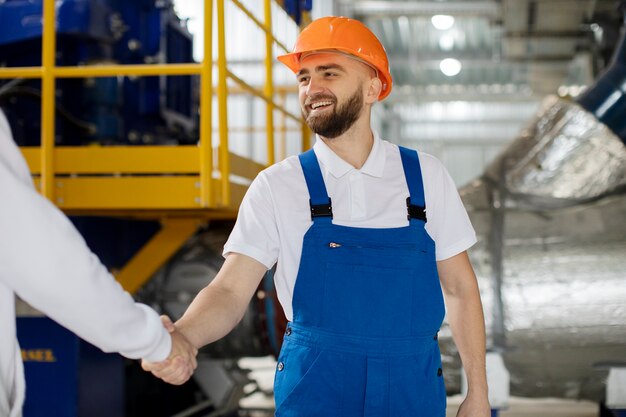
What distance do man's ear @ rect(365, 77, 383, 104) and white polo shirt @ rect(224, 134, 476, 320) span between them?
0.65 ft

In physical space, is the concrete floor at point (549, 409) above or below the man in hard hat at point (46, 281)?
below

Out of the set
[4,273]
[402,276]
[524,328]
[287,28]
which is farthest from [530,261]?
[287,28]

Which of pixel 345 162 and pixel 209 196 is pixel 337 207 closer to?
pixel 345 162

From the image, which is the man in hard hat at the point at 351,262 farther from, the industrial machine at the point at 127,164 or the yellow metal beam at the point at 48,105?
the yellow metal beam at the point at 48,105

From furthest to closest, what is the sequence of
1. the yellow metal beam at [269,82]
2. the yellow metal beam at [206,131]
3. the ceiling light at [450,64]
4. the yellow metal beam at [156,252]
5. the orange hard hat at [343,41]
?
the ceiling light at [450,64] < the yellow metal beam at [269,82] < the yellow metal beam at [156,252] < the yellow metal beam at [206,131] < the orange hard hat at [343,41]

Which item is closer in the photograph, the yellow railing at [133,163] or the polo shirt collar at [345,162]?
the polo shirt collar at [345,162]

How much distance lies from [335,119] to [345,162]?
0.15m

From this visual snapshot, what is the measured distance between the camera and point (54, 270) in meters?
1.58

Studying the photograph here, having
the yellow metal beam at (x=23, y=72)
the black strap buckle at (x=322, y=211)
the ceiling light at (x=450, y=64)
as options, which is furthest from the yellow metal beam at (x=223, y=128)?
the ceiling light at (x=450, y=64)

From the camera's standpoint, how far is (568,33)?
12648mm

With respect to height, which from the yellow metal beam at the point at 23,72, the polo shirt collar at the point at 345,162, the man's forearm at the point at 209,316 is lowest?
the man's forearm at the point at 209,316

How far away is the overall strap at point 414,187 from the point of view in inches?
101

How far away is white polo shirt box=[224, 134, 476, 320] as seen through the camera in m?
2.55

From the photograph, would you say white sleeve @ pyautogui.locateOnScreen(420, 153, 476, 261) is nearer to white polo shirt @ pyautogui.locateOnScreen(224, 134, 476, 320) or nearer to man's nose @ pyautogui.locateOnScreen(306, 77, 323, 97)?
white polo shirt @ pyautogui.locateOnScreen(224, 134, 476, 320)
